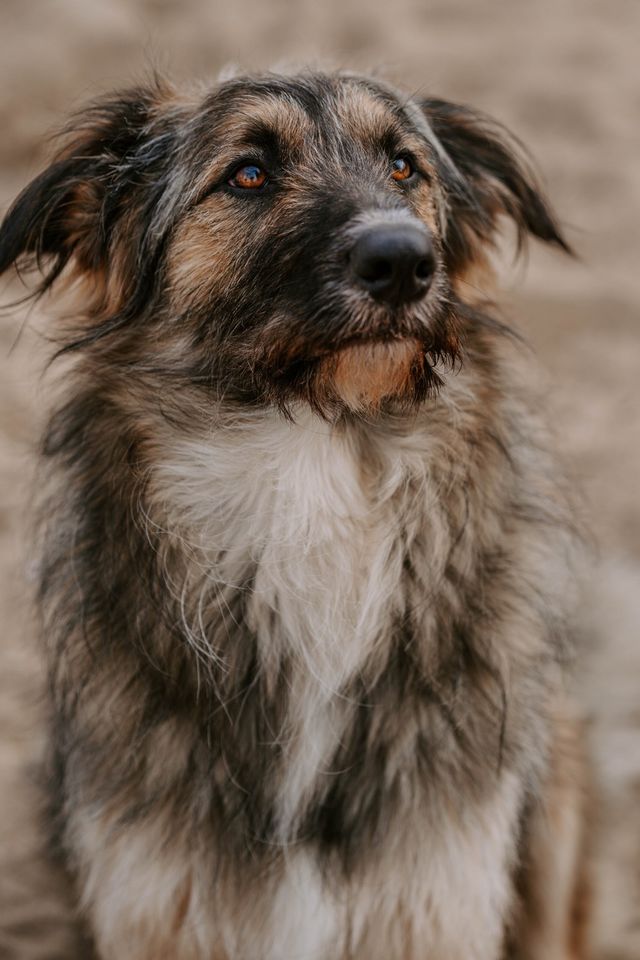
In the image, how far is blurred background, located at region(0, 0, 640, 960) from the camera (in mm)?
3592

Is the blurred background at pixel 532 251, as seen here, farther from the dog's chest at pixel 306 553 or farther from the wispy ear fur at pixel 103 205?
the dog's chest at pixel 306 553

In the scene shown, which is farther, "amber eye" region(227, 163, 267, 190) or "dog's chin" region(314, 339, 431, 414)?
"amber eye" region(227, 163, 267, 190)

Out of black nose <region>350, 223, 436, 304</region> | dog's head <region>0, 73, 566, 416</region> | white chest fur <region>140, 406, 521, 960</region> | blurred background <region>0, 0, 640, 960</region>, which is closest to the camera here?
black nose <region>350, 223, 436, 304</region>

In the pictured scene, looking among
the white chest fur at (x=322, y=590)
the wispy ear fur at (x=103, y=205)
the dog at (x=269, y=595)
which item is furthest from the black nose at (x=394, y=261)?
the wispy ear fur at (x=103, y=205)

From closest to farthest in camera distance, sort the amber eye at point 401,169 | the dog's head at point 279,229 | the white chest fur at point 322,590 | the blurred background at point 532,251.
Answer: the dog's head at point 279,229, the white chest fur at point 322,590, the amber eye at point 401,169, the blurred background at point 532,251

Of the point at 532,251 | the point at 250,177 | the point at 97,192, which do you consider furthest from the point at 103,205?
the point at 532,251

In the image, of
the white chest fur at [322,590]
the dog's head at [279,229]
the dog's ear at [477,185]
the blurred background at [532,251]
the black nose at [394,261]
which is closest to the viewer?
the black nose at [394,261]

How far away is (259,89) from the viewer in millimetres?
2771

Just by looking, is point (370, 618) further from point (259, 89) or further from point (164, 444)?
point (259, 89)

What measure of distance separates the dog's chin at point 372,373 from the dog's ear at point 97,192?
0.56 meters

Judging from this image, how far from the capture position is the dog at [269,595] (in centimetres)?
272

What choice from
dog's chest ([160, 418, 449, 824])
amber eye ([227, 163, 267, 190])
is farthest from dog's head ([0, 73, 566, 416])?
dog's chest ([160, 418, 449, 824])

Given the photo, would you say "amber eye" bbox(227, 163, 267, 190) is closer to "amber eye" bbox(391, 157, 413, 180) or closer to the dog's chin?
"amber eye" bbox(391, 157, 413, 180)

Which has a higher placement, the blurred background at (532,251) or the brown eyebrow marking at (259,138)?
the brown eyebrow marking at (259,138)
